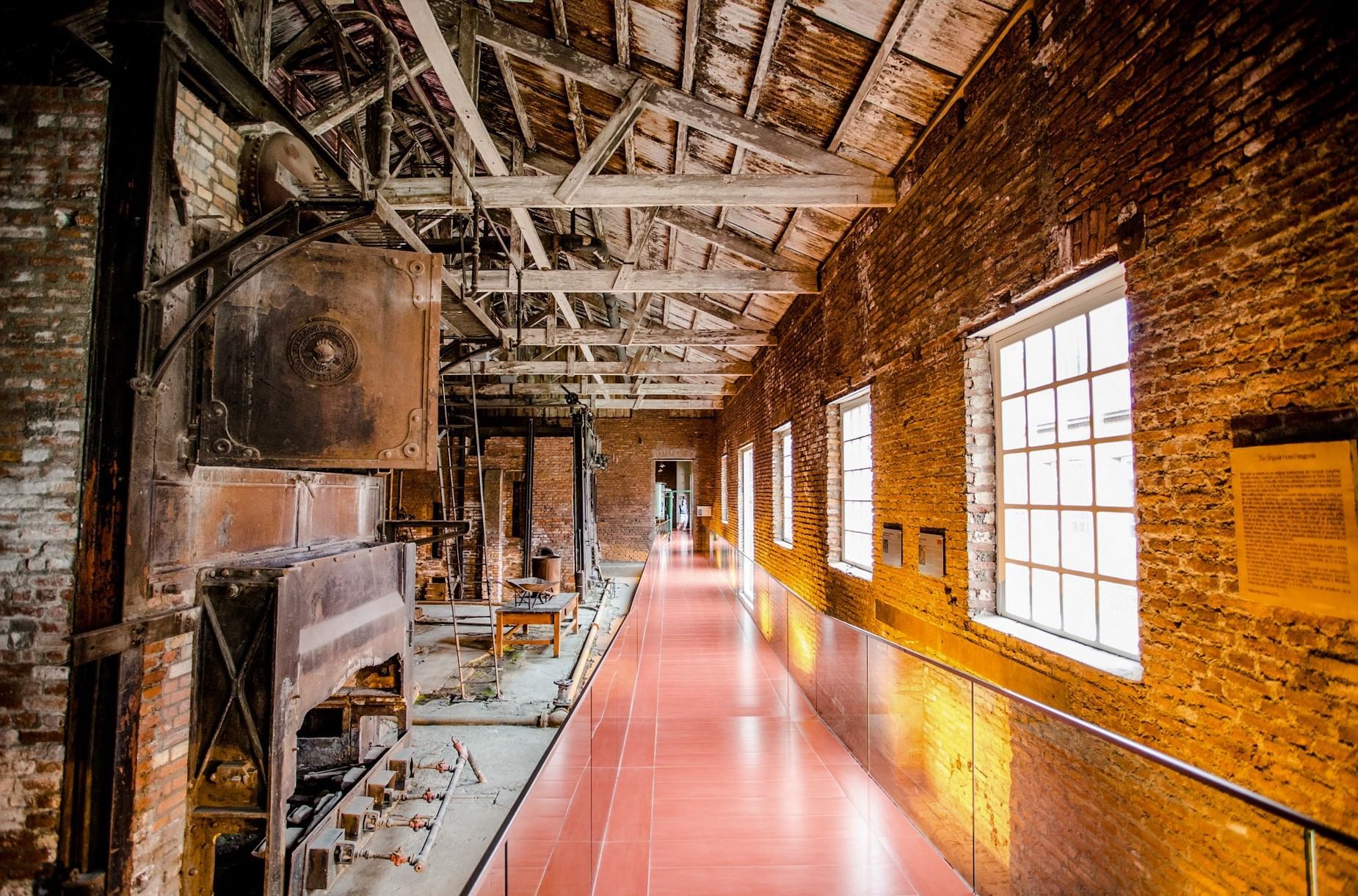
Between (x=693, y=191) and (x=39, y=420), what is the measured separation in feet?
12.7

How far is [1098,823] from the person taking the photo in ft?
7.81

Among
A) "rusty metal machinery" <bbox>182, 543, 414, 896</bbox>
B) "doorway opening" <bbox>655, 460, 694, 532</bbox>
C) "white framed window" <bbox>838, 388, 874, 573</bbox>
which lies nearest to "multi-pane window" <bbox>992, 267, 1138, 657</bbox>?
"white framed window" <bbox>838, 388, 874, 573</bbox>

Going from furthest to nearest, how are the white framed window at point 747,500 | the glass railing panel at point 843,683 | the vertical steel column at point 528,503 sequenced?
the vertical steel column at point 528,503, the white framed window at point 747,500, the glass railing panel at point 843,683

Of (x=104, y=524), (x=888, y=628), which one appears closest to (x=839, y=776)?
(x=888, y=628)

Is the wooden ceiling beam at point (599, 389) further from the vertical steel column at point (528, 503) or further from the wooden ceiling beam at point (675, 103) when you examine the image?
the wooden ceiling beam at point (675, 103)

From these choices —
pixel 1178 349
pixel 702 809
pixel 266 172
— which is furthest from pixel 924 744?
pixel 266 172

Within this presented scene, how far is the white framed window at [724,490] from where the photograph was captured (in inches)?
578

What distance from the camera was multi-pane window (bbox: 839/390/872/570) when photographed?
556 cm

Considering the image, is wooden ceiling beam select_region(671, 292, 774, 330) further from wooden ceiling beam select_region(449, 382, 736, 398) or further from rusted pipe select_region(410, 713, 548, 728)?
rusted pipe select_region(410, 713, 548, 728)

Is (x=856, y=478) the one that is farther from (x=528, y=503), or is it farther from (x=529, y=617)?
(x=528, y=503)

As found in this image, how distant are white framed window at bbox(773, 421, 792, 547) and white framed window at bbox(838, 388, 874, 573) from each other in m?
2.29

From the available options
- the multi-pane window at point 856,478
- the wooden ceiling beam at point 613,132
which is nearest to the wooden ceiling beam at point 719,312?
the multi-pane window at point 856,478

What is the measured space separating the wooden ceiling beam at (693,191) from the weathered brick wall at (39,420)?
2122mm

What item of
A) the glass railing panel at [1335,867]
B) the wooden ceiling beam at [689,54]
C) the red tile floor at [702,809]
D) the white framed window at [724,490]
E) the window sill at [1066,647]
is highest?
the wooden ceiling beam at [689,54]
